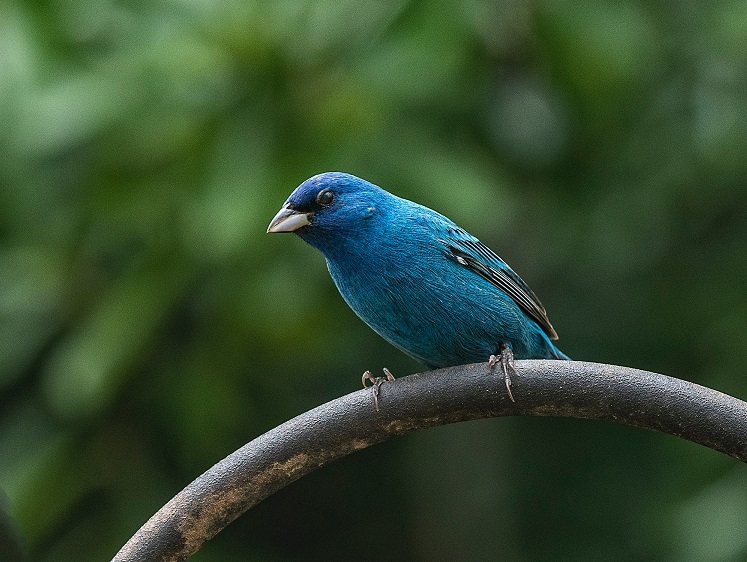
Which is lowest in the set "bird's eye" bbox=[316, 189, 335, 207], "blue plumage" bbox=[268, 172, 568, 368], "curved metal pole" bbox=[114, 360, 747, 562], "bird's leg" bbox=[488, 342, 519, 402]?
"curved metal pole" bbox=[114, 360, 747, 562]

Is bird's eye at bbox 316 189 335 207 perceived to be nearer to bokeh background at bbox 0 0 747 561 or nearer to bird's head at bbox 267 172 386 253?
bird's head at bbox 267 172 386 253

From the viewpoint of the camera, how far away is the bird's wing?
3422mm

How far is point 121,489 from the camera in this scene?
4.39m

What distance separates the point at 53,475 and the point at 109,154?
1.31m

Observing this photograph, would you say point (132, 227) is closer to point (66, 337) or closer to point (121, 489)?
point (66, 337)

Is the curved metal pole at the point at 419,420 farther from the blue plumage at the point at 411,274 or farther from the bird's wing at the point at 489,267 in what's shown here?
the bird's wing at the point at 489,267

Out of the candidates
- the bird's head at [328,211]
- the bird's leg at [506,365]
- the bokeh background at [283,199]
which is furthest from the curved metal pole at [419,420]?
the bokeh background at [283,199]

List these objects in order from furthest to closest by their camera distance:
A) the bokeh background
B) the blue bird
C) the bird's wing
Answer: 1. the bokeh background
2. the bird's wing
3. the blue bird

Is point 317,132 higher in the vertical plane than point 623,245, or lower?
lower

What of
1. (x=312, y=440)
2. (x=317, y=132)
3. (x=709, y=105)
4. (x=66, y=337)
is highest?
(x=709, y=105)

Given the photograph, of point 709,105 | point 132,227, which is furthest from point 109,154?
point 709,105

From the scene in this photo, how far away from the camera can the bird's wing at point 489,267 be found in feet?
11.2

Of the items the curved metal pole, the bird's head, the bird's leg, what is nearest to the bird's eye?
the bird's head

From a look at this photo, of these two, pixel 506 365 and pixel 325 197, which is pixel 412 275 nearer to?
pixel 325 197
